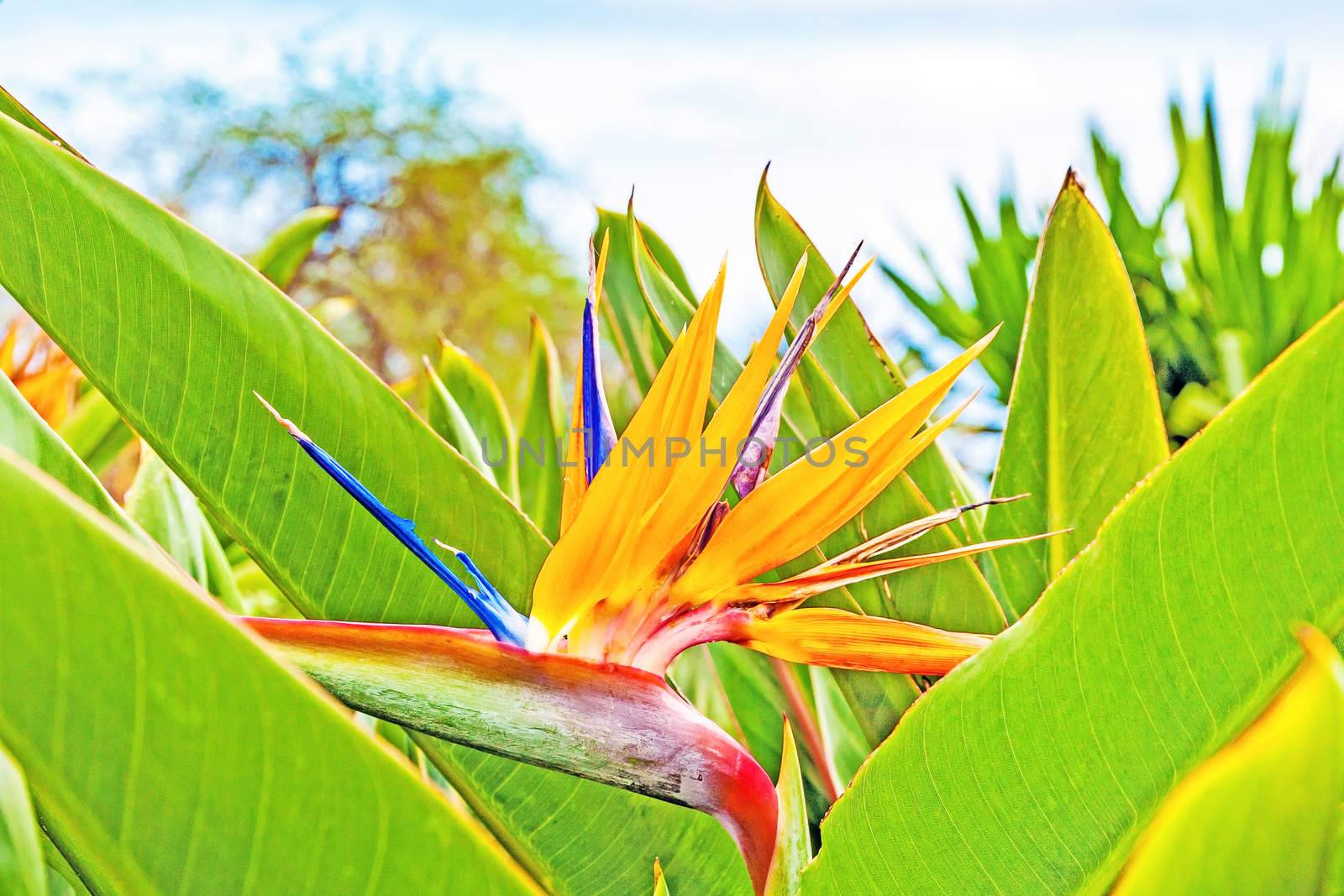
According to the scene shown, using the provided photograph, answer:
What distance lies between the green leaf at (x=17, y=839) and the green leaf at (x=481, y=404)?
2.10 feet

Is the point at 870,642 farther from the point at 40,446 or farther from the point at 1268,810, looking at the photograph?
the point at 40,446

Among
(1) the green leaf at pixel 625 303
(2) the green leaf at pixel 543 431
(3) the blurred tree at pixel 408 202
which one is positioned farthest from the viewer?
(3) the blurred tree at pixel 408 202

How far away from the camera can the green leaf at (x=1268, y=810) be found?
0.18 metres

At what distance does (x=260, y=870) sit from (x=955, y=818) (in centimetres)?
19

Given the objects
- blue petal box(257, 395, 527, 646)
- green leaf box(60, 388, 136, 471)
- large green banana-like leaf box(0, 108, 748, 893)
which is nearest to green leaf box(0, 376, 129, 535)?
large green banana-like leaf box(0, 108, 748, 893)

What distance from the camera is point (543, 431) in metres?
0.92

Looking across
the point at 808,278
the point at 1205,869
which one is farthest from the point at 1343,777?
the point at 808,278

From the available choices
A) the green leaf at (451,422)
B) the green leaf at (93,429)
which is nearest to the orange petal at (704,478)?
the green leaf at (451,422)

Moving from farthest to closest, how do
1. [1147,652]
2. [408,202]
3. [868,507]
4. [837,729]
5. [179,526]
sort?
[408,202]
[179,526]
[837,729]
[868,507]
[1147,652]

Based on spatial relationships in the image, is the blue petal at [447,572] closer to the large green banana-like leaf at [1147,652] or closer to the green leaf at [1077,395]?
the large green banana-like leaf at [1147,652]

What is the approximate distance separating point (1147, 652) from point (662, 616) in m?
0.15

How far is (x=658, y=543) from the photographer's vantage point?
13.5 inches

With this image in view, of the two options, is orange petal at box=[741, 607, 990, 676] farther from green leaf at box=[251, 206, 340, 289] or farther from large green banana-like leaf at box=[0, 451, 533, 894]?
green leaf at box=[251, 206, 340, 289]

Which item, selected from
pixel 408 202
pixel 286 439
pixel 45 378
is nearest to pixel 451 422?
pixel 286 439
